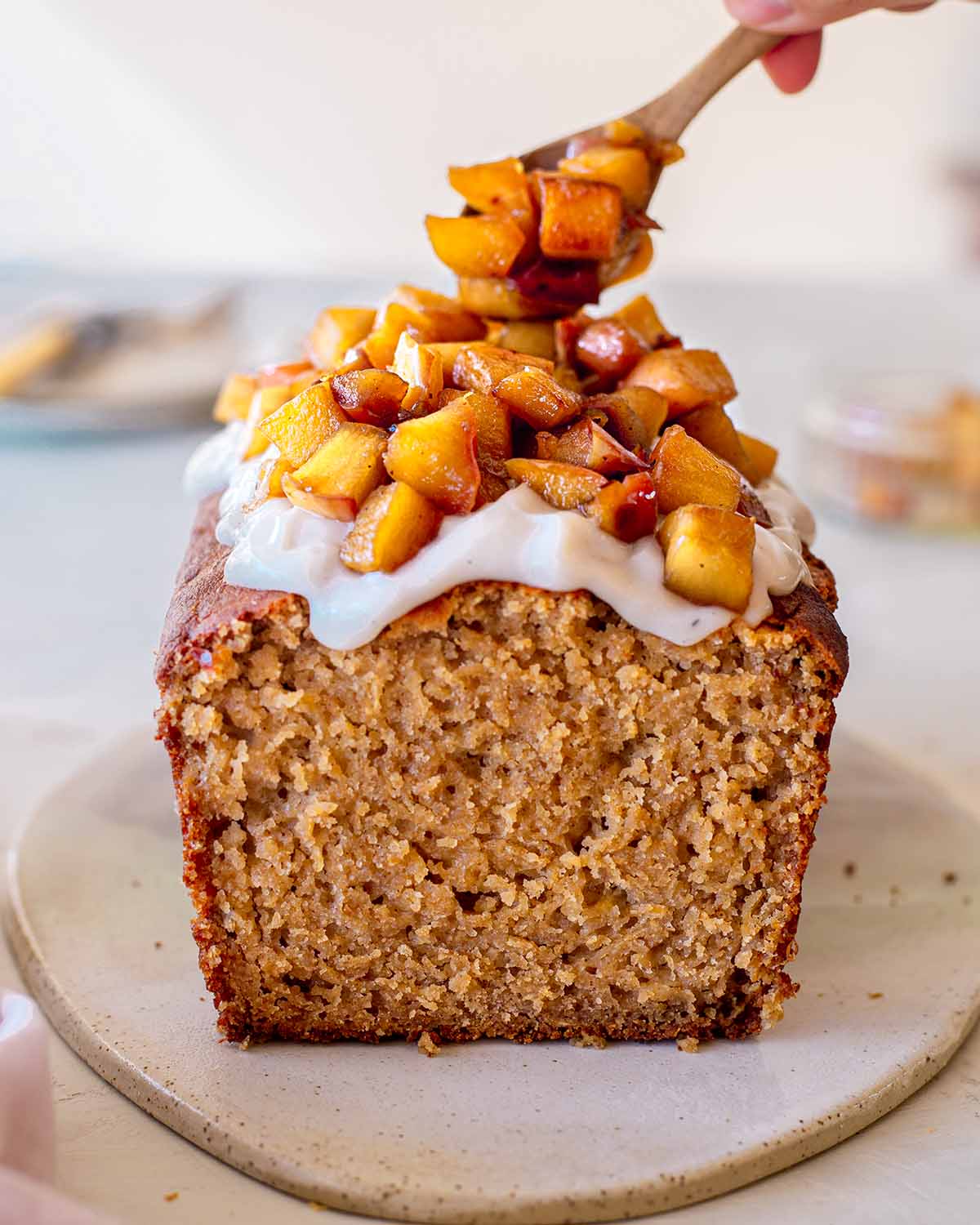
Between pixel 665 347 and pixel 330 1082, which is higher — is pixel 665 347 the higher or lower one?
the higher one

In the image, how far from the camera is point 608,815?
69.7 inches

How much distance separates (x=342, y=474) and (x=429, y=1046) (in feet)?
2.37

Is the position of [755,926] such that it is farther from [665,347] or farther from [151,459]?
[151,459]

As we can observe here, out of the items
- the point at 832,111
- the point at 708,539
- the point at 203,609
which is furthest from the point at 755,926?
the point at 832,111

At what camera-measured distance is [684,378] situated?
6.68 feet

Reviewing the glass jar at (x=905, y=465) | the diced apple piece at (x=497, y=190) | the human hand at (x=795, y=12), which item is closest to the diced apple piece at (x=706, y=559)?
the diced apple piece at (x=497, y=190)

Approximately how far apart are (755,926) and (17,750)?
4.51 feet

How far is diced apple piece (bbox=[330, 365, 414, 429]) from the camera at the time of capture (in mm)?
1773

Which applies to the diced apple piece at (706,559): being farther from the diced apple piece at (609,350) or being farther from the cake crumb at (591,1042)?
the cake crumb at (591,1042)

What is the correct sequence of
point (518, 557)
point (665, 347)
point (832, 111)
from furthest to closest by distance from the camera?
1. point (832, 111)
2. point (665, 347)
3. point (518, 557)

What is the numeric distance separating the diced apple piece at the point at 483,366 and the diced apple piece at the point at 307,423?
17cm

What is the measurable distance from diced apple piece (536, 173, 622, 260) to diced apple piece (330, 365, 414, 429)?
1.55 feet

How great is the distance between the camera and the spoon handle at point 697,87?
229 centimetres

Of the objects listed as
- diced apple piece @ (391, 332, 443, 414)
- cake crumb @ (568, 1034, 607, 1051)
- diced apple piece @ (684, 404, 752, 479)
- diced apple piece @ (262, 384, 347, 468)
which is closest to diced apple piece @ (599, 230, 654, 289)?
diced apple piece @ (684, 404, 752, 479)
